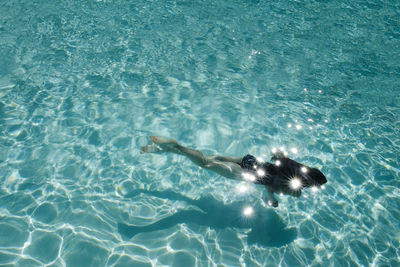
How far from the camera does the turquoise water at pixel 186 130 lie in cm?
613

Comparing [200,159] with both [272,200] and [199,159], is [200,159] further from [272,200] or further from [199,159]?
[272,200]

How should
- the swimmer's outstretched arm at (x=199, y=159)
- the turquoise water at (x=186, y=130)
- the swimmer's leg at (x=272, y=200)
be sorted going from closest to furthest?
the swimmer's leg at (x=272, y=200) → the turquoise water at (x=186, y=130) → the swimmer's outstretched arm at (x=199, y=159)

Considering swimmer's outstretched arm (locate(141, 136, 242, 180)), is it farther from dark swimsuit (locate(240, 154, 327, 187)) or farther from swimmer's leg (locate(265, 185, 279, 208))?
swimmer's leg (locate(265, 185, 279, 208))

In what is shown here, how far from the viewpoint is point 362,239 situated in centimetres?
643

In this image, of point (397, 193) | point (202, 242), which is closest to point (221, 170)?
point (202, 242)

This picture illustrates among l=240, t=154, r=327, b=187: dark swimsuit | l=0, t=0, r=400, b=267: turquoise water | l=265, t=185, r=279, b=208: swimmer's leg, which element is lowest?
l=0, t=0, r=400, b=267: turquoise water

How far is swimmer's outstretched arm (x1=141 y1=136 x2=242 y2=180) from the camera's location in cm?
659

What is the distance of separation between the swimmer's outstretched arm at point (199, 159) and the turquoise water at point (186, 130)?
0.66 meters

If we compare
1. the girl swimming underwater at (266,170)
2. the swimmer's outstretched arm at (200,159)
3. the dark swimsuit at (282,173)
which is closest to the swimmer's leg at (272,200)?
the girl swimming underwater at (266,170)

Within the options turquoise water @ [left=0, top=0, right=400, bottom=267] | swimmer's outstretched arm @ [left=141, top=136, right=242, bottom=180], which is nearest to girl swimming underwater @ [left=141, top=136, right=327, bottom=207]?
swimmer's outstretched arm @ [left=141, top=136, right=242, bottom=180]

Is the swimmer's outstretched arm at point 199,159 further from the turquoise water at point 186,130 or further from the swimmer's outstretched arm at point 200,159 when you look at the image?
the turquoise water at point 186,130

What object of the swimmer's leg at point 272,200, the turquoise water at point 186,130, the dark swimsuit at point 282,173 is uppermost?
the dark swimsuit at point 282,173

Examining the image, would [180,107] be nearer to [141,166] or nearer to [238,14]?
[141,166]

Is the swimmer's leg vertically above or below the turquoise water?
above
